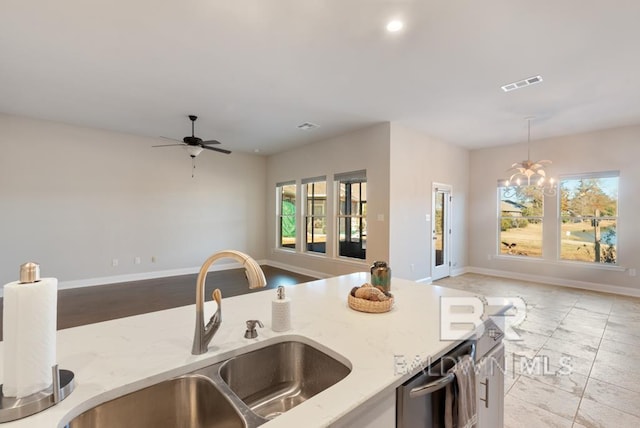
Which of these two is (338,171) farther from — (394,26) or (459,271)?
(459,271)

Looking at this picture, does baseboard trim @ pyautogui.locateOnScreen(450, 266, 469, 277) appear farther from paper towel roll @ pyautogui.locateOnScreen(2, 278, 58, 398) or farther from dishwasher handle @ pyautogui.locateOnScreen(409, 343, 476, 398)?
paper towel roll @ pyautogui.locateOnScreen(2, 278, 58, 398)

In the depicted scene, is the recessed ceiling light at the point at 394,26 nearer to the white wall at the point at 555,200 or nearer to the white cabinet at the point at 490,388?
the white cabinet at the point at 490,388

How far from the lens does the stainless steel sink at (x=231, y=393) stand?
33.3 inches

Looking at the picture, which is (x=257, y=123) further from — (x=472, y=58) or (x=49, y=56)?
(x=472, y=58)

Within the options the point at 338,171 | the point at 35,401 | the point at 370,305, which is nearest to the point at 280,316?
the point at 370,305

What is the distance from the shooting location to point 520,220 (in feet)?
20.6

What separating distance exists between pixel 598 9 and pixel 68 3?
4072mm

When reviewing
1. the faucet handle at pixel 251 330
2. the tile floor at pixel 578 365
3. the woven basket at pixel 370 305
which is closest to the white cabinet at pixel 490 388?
the woven basket at pixel 370 305

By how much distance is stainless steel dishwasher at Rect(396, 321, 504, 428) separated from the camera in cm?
96

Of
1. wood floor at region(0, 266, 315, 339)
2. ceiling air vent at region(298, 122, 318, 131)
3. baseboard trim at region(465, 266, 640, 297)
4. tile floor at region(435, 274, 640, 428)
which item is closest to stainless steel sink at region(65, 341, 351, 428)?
tile floor at region(435, 274, 640, 428)

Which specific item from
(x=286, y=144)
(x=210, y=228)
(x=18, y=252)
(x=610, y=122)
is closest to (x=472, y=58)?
(x=610, y=122)

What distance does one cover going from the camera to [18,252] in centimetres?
481

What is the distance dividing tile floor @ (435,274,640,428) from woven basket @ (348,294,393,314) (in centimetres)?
141

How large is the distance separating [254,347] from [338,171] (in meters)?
4.92
